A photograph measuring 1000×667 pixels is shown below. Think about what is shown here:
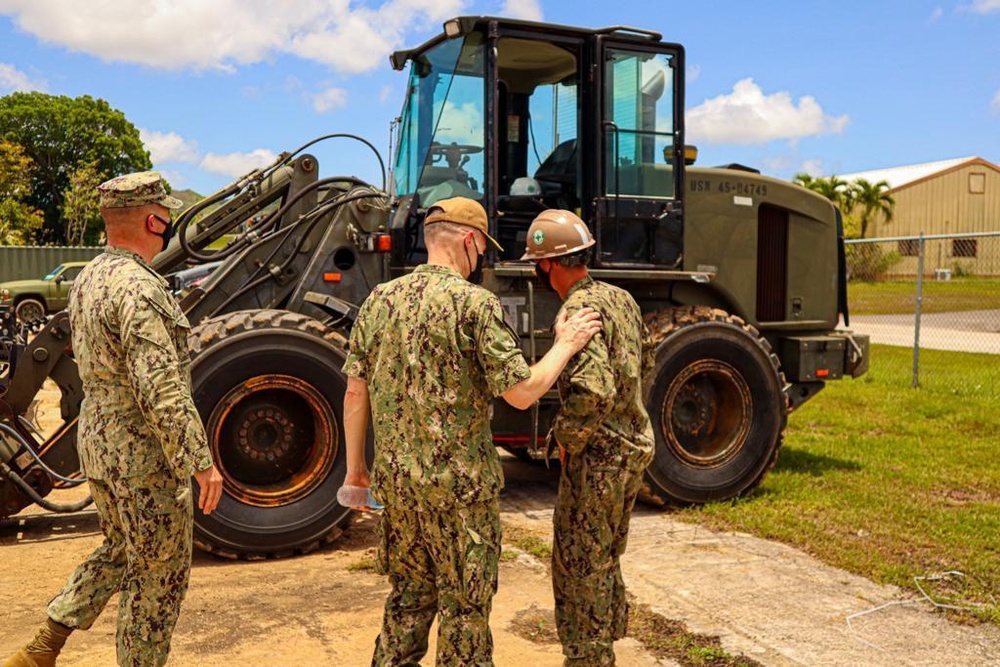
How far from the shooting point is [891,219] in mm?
50562

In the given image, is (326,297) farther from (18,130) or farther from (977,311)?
(18,130)

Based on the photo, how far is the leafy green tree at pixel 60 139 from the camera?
5541cm

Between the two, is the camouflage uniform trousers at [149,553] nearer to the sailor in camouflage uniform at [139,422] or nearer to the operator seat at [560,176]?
the sailor in camouflage uniform at [139,422]

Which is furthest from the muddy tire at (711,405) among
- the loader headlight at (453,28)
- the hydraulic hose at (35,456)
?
the hydraulic hose at (35,456)

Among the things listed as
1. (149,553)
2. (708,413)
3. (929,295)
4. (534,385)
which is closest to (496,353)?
(534,385)

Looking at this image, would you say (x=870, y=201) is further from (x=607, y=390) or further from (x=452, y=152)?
(x=607, y=390)

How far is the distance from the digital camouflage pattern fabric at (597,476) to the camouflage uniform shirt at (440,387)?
512 mm

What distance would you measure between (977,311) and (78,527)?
15.8 meters

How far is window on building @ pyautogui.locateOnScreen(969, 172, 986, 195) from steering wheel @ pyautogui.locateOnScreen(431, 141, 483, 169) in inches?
2059

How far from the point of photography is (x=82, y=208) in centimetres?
4991

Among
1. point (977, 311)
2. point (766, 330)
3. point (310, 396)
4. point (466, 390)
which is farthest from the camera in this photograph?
point (977, 311)

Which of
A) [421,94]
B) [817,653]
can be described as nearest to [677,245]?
[421,94]

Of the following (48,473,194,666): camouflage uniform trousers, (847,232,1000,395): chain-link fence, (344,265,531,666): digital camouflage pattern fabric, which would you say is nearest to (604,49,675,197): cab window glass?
(344,265,531,666): digital camouflage pattern fabric

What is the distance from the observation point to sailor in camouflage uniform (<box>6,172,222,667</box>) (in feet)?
11.3
